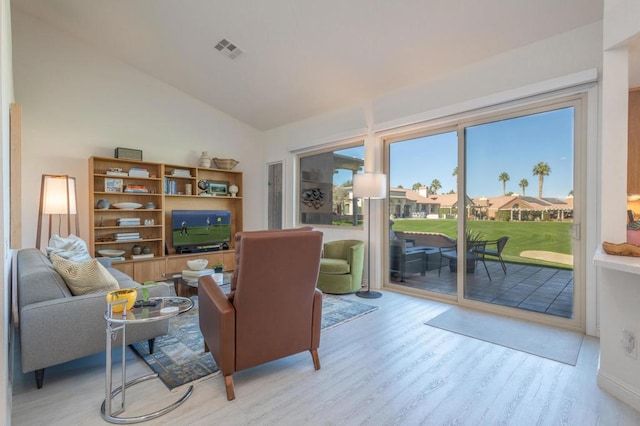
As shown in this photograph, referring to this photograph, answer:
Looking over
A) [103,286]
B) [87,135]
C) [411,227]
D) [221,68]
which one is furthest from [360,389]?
[87,135]

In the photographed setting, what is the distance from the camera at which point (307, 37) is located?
147 inches

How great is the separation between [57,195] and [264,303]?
3.64m

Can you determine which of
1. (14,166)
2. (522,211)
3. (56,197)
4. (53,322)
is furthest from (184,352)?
(522,211)

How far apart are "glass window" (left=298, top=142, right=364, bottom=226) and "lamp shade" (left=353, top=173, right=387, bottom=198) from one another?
0.76 metres

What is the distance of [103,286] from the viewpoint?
2309 millimetres

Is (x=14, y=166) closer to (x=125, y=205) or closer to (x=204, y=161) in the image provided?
(x=125, y=205)

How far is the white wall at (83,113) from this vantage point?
13.9ft

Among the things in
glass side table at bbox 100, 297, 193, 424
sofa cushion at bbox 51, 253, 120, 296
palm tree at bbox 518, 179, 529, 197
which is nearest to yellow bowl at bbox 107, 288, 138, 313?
glass side table at bbox 100, 297, 193, 424

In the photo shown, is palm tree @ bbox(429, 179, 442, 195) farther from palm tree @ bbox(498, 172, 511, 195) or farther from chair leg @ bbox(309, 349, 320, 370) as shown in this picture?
chair leg @ bbox(309, 349, 320, 370)

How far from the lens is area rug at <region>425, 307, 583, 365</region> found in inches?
103

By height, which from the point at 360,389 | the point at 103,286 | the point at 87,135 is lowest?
the point at 360,389

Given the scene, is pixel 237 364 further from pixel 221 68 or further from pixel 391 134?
pixel 221 68

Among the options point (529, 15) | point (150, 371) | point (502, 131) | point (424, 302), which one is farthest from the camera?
point (424, 302)

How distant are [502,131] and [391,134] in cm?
142
